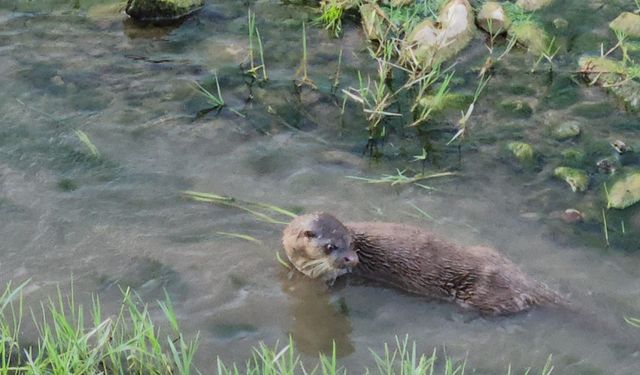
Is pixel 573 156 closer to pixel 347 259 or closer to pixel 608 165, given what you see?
pixel 608 165

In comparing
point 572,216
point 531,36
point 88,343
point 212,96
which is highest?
point 531,36

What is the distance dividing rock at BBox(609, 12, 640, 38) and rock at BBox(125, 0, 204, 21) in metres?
3.17

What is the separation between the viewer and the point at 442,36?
6258 mm

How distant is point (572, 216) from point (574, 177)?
1.17ft

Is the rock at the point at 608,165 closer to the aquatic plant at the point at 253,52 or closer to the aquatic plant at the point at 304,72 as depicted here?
the aquatic plant at the point at 304,72

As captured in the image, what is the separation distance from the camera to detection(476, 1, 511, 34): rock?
658 cm

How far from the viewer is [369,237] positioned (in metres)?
4.71

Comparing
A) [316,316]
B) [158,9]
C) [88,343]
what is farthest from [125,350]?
[158,9]

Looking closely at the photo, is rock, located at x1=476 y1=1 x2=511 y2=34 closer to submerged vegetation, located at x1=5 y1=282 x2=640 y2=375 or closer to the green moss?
the green moss

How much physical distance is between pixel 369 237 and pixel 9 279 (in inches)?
72.1

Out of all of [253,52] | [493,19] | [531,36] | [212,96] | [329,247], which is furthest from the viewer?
[493,19]

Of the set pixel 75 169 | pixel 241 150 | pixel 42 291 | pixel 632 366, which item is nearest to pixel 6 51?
pixel 75 169

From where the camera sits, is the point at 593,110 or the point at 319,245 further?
the point at 593,110


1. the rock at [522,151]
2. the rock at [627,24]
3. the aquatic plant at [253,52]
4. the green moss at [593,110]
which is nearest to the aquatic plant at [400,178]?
the rock at [522,151]
